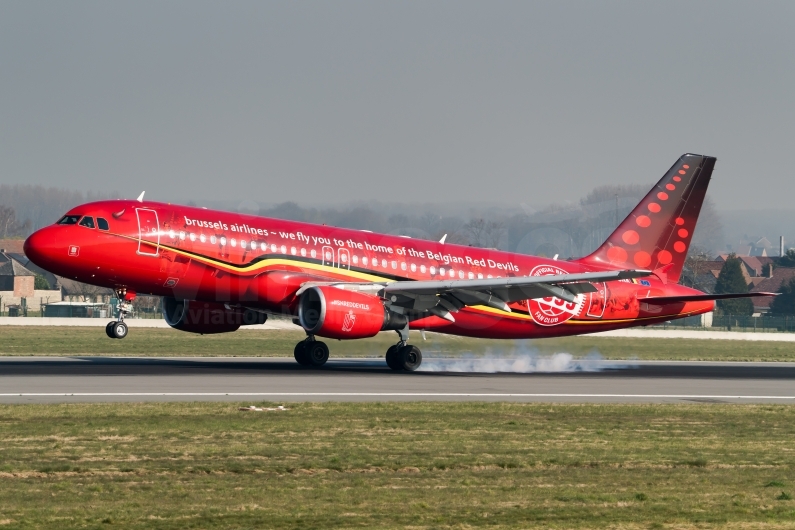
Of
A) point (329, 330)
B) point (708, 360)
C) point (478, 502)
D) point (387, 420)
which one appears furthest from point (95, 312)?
point (478, 502)

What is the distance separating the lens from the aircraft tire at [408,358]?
118 ft

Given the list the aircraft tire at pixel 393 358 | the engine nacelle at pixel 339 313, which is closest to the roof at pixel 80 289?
the aircraft tire at pixel 393 358

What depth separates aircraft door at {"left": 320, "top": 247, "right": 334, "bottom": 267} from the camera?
35.2 metres

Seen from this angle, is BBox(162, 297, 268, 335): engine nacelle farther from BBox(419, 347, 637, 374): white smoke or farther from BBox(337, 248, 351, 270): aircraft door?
BBox(419, 347, 637, 374): white smoke

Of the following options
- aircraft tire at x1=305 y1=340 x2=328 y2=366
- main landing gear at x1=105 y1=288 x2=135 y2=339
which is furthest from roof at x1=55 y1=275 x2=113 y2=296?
main landing gear at x1=105 y1=288 x2=135 y2=339

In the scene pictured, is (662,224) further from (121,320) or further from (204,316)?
(121,320)

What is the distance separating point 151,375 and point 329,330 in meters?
5.48

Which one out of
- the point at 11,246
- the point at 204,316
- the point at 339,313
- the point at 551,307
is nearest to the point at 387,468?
the point at 339,313

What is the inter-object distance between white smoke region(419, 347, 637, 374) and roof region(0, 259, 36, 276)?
327ft

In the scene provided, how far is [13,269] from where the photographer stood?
133 meters

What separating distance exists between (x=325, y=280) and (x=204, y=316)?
4998mm

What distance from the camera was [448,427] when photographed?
19.9 m

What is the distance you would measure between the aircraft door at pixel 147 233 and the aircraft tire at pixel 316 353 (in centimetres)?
718

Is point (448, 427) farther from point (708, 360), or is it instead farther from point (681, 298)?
point (708, 360)
